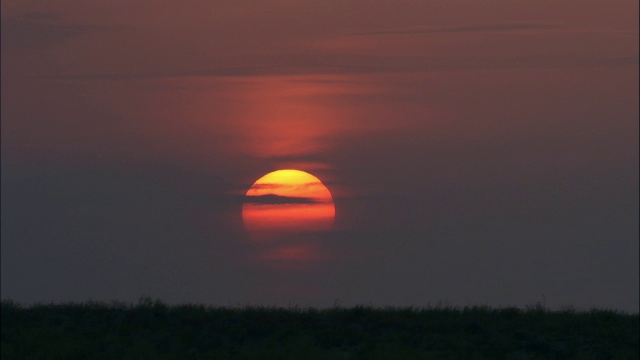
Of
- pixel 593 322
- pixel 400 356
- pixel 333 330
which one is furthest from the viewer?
pixel 593 322

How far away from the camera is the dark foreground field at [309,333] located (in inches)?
687

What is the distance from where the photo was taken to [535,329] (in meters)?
19.3

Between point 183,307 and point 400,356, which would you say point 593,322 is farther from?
point 183,307

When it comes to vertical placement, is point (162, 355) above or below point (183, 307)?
below

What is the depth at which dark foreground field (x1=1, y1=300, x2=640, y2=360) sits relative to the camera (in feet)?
57.3

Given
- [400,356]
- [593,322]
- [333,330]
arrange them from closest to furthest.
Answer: [400,356] → [333,330] → [593,322]

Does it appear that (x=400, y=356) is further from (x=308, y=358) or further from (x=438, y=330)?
(x=438, y=330)

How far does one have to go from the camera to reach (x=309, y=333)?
62.2 feet

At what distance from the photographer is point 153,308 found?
69.3 ft

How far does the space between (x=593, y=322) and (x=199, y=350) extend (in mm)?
8225

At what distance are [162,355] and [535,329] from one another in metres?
7.36

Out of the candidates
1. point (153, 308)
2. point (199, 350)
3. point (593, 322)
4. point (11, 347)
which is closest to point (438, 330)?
point (593, 322)

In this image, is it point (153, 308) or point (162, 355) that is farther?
point (153, 308)

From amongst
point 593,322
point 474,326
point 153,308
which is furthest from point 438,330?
point 153,308
